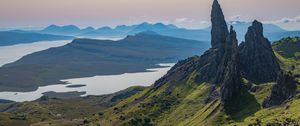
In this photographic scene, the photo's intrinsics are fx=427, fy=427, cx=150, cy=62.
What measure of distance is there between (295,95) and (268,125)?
29066 millimetres

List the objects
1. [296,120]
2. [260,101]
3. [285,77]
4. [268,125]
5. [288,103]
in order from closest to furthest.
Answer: [296,120] → [268,125] → [288,103] → [285,77] → [260,101]

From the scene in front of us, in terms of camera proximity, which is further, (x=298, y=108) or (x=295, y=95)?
(x=295, y=95)

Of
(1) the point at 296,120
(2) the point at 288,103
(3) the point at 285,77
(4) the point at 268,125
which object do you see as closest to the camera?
(1) the point at 296,120

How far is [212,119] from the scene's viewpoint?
643ft

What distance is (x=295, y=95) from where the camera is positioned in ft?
564

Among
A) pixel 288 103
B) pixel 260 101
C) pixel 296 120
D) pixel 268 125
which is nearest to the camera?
pixel 296 120

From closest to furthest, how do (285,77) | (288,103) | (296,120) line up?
(296,120) → (288,103) → (285,77)

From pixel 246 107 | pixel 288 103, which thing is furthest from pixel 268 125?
pixel 246 107

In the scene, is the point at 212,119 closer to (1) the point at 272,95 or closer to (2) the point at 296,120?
(1) the point at 272,95

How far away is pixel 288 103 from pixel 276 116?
1305cm

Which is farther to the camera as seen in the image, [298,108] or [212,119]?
[212,119]

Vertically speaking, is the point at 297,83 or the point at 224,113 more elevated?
the point at 297,83

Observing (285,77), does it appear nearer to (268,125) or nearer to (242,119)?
(242,119)

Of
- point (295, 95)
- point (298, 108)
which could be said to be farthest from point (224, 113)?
point (298, 108)
